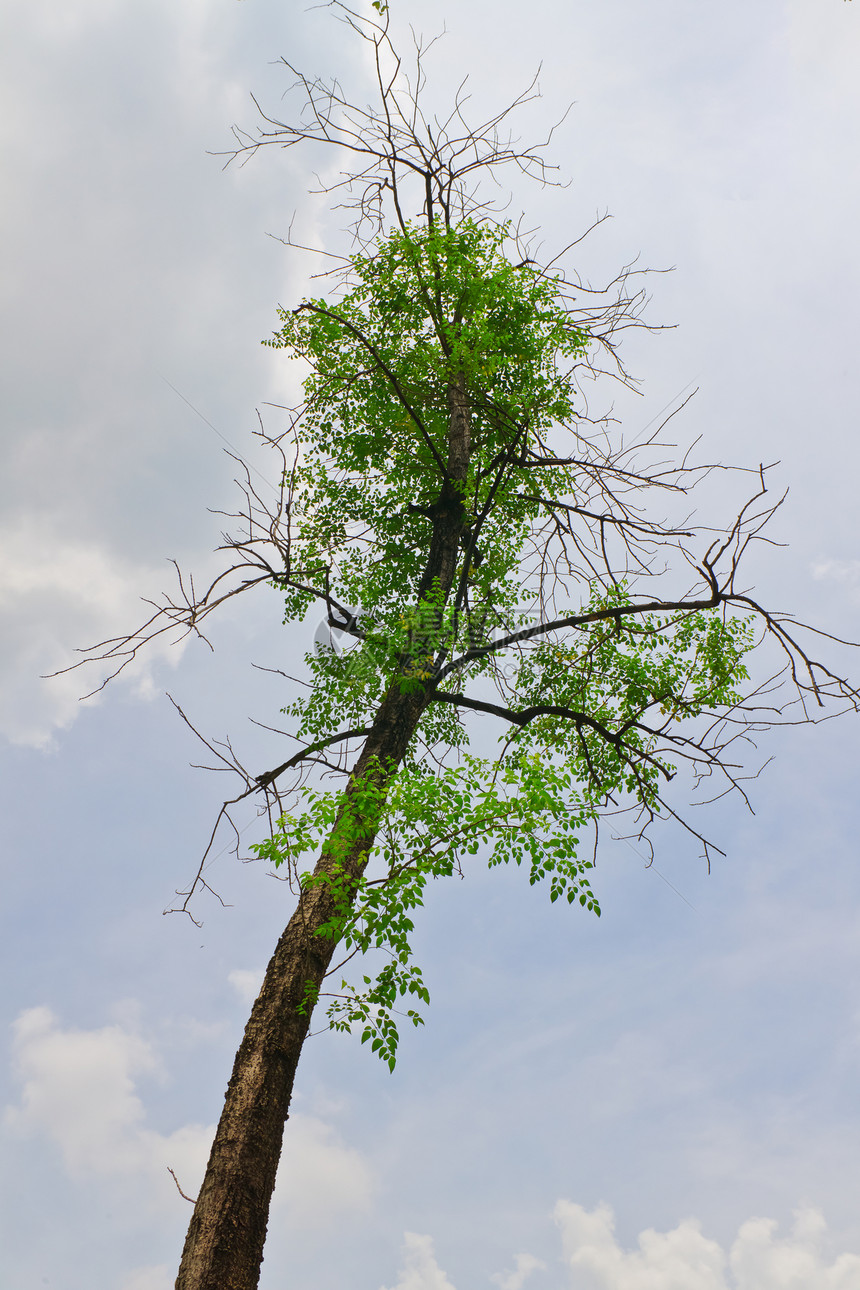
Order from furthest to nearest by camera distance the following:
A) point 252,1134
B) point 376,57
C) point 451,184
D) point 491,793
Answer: point 451,184 → point 376,57 → point 491,793 → point 252,1134

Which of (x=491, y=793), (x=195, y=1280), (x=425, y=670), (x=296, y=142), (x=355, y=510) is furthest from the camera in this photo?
(x=355, y=510)

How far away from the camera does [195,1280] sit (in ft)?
14.2

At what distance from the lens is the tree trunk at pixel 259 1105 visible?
4.43m

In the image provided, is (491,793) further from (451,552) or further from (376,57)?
(376,57)

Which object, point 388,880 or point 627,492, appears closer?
point 388,880

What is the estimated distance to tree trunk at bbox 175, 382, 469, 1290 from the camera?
443 centimetres

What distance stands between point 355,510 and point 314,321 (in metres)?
2.38

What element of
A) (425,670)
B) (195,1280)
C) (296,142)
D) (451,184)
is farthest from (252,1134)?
(451,184)

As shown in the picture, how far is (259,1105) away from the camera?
4.88 metres

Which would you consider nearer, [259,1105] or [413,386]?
[259,1105]

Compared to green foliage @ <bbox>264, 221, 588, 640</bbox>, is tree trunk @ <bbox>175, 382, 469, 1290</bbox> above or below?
below

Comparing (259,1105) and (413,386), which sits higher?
(413,386)

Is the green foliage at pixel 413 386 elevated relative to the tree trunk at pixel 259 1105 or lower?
elevated

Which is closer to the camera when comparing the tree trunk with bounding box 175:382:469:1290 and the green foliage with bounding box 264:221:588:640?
the tree trunk with bounding box 175:382:469:1290
